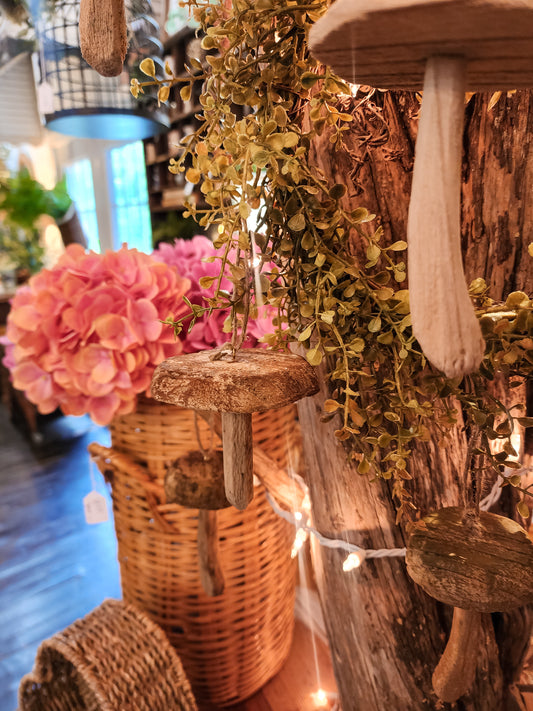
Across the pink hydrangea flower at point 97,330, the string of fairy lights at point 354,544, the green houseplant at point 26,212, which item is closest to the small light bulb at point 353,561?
the string of fairy lights at point 354,544

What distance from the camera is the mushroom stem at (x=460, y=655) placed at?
1.47ft

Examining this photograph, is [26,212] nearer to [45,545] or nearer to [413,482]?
[45,545]

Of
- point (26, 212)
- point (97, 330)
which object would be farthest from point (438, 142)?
point (26, 212)

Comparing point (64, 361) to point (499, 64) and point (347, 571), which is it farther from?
point (499, 64)

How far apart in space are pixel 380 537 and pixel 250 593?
0.43m

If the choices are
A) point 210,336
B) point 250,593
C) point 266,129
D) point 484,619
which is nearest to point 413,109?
point 266,129

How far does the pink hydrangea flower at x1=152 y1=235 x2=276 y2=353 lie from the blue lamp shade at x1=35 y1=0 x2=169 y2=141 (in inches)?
13.4

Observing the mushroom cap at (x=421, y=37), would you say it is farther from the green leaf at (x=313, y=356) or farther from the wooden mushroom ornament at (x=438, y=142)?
the green leaf at (x=313, y=356)

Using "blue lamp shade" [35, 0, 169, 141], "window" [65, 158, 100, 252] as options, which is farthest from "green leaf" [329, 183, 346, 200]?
"window" [65, 158, 100, 252]

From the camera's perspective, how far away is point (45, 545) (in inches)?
66.2

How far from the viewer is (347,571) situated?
2.12 feet

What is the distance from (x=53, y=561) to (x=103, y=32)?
1.62 m

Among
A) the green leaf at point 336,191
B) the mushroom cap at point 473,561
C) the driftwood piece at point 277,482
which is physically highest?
the green leaf at point 336,191

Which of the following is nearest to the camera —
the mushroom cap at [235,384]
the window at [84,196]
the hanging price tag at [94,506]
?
the mushroom cap at [235,384]
